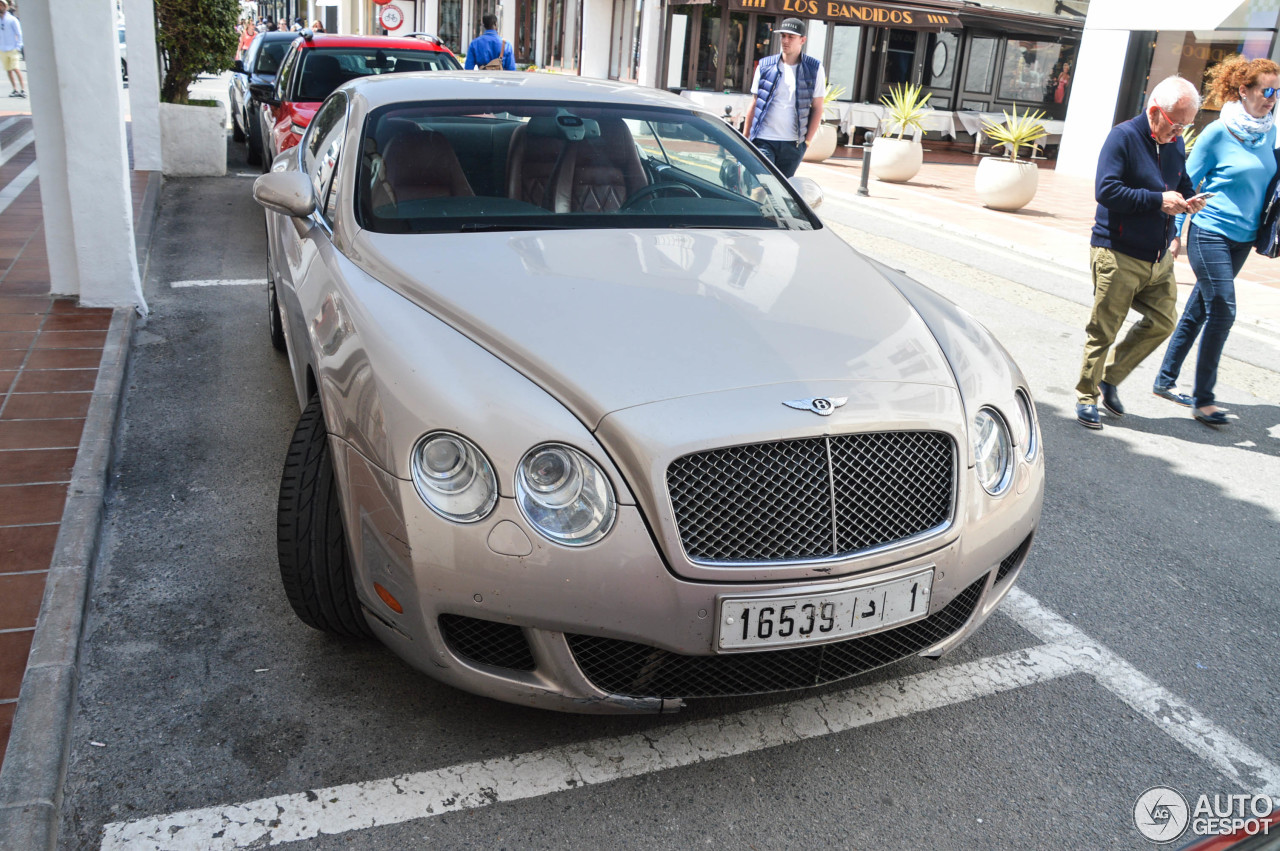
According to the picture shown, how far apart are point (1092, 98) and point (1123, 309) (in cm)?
1636

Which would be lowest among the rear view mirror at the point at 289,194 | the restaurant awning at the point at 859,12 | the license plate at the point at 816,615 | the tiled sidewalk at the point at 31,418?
the tiled sidewalk at the point at 31,418

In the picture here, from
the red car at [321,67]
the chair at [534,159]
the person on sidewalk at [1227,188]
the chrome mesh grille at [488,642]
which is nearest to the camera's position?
the chrome mesh grille at [488,642]

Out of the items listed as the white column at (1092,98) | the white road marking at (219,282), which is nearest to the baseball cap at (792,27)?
the white road marking at (219,282)

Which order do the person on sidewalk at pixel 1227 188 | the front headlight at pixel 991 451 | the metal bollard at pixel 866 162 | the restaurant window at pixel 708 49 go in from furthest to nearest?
1. the restaurant window at pixel 708 49
2. the metal bollard at pixel 866 162
3. the person on sidewalk at pixel 1227 188
4. the front headlight at pixel 991 451

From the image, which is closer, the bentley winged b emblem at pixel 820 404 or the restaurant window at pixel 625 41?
the bentley winged b emblem at pixel 820 404

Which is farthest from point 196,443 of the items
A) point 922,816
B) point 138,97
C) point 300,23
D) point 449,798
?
point 300,23

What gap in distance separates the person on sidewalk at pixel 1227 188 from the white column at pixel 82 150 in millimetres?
5746

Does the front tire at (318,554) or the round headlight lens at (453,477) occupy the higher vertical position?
the round headlight lens at (453,477)

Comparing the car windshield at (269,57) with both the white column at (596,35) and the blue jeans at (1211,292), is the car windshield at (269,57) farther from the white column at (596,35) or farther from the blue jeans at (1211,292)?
the white column at (596,35)

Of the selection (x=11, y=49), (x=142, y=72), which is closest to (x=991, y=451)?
(x=142, y=72)

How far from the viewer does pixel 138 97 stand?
10.7m

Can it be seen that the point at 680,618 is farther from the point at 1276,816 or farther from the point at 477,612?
the point at 1276,816

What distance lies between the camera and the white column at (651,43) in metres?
25.7

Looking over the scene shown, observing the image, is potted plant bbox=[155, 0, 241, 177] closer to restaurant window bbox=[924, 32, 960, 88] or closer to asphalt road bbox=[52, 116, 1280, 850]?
asphalt road bbox=[52, 116, 1280, 850]
